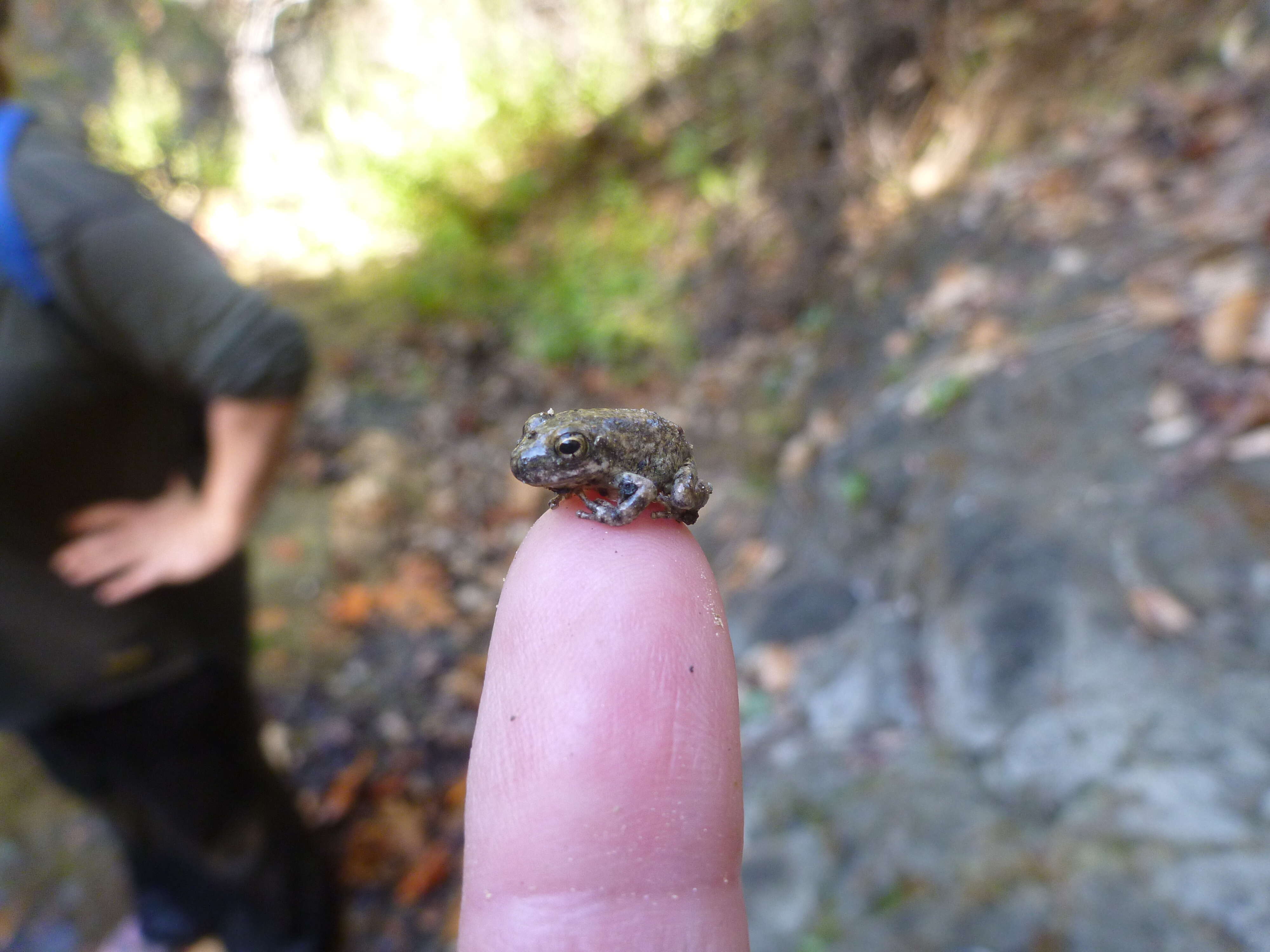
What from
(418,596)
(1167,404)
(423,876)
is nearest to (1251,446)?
(1167,404)

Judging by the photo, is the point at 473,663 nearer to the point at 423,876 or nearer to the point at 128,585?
the point at 423,876

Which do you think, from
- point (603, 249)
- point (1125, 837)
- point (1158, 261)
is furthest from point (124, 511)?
point (603, 249)

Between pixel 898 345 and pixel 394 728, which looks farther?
pixel 898 345

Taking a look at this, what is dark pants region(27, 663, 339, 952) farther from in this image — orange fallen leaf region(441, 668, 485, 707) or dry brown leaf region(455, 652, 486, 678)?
dry brown leaf region(455, 652, 486, 678)

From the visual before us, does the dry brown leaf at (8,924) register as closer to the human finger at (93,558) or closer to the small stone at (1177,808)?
the human finger at (93,558)

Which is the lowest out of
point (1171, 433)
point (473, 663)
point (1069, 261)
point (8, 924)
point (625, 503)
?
point (8, 924)

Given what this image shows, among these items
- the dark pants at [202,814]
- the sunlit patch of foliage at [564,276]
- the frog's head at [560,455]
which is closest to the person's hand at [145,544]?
the dark pants at [202,814]
